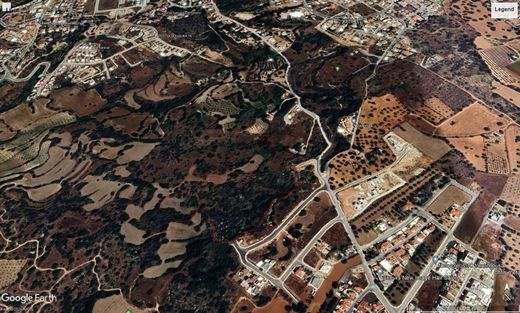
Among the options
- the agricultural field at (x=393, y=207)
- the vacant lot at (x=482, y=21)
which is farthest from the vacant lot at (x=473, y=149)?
the vacant lot at (x=482, y=21)

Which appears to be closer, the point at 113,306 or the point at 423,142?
the point at 113,306

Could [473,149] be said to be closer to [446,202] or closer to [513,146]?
[513,146]

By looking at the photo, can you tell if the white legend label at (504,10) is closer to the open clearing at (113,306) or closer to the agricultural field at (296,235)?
the agricultural field at (296,235)

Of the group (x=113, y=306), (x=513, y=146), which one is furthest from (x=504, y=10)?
(x=113, y=306)

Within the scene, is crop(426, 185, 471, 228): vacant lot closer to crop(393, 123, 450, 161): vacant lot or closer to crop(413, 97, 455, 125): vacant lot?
crop(393, 123, 450, 161): vacant lot

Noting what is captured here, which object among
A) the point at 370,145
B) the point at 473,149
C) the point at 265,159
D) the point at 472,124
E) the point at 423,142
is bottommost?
the point at 265,159

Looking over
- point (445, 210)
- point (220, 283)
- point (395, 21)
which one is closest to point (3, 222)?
point (220, 283)

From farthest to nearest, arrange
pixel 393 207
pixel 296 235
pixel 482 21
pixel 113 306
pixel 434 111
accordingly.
A: pixel 482 21
pixel 434 111
pixel 393 207
pixel 296 235
pixel 113 306
